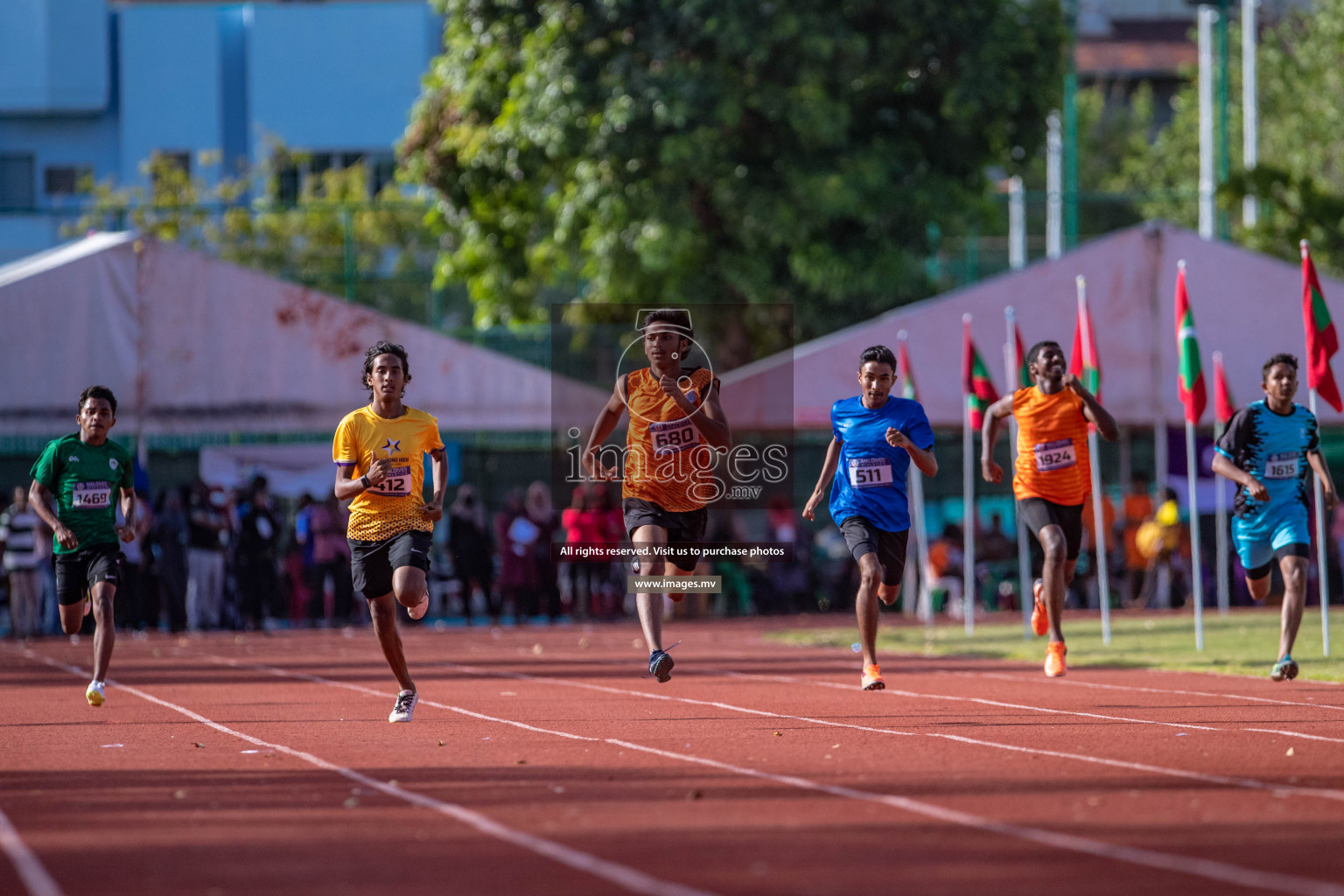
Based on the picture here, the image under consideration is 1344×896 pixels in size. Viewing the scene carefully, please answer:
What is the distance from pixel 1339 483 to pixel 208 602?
15017 millimetres

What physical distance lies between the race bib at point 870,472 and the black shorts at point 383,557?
279 centimetres

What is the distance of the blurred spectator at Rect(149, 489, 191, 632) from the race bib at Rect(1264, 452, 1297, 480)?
47.3 ft

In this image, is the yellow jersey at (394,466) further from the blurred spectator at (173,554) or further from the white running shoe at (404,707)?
the blurred spectator at (173,554)

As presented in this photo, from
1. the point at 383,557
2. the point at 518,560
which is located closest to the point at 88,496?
the point at 383,557

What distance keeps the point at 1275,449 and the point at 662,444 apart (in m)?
4.03

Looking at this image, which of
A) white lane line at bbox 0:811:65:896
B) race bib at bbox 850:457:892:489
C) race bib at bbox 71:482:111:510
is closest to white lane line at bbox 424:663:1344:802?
race bib at bbox 850:457:892:489

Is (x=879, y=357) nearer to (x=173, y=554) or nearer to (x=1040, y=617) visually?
(x=1040, y=617)

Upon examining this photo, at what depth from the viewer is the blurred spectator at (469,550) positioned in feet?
79.6

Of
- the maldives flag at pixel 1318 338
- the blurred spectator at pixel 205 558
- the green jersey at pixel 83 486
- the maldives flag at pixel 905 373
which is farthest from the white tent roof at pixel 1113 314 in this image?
the green jersey at pixel 83 486

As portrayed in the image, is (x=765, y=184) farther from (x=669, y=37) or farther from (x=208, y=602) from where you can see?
(x=208, y=602)

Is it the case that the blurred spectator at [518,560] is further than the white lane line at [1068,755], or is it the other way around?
the blurred spectator at [518,560]

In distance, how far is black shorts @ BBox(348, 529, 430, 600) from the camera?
10.2 meters

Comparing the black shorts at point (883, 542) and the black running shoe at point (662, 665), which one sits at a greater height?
the black shorts at point (883, 542)

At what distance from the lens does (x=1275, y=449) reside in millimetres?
12008
